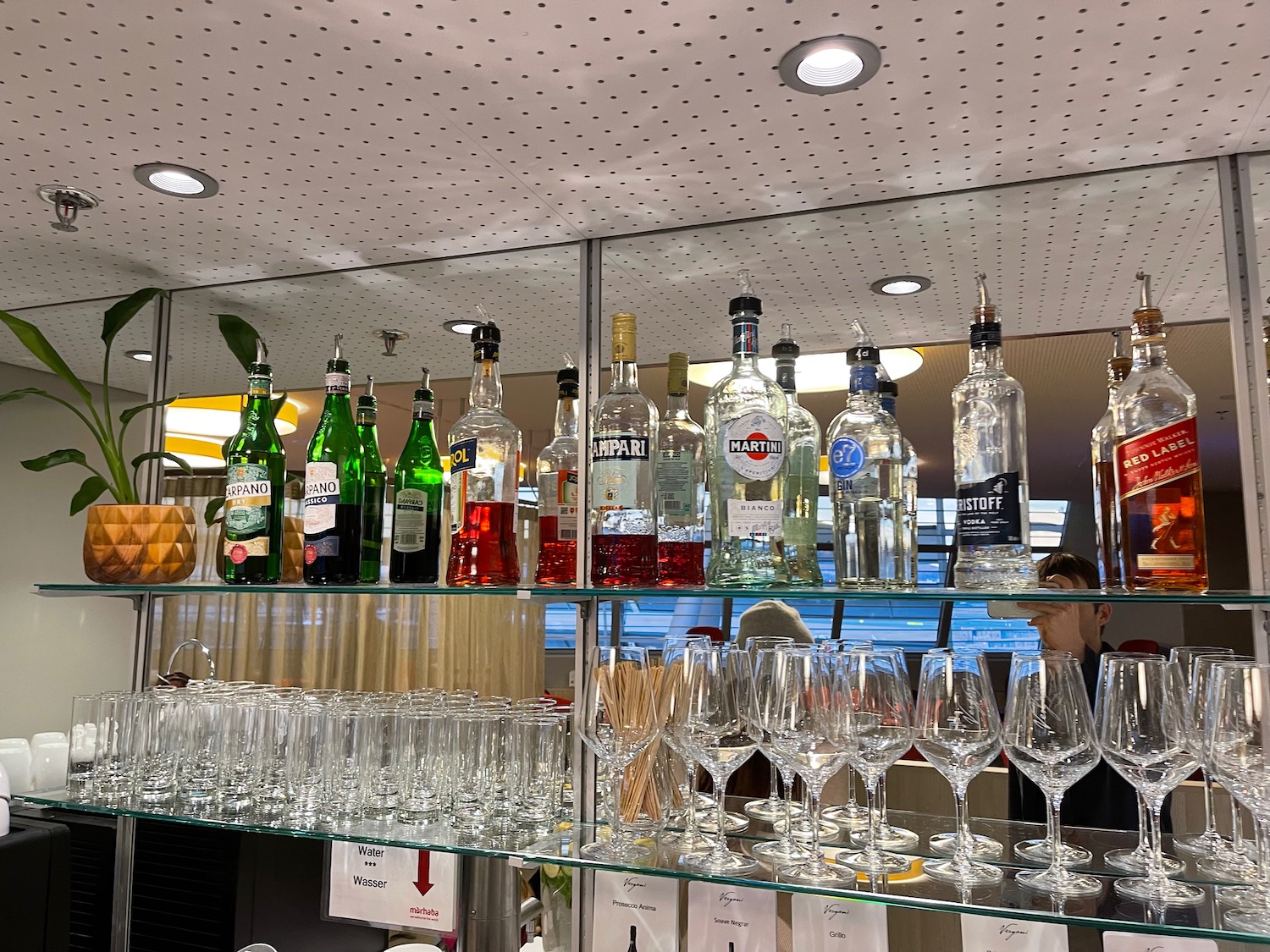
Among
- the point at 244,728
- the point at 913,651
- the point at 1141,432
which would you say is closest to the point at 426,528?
the point at 244,728

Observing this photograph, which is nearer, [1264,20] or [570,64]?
[1264,20]

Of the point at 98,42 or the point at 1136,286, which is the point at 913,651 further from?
the point at 98,42

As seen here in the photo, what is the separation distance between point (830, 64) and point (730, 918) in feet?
3.74

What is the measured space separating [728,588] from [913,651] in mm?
261

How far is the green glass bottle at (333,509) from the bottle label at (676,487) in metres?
0.57

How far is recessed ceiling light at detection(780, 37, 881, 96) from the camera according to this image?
1016mm

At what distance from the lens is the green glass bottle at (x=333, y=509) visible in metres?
1.57

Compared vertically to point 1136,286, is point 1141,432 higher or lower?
lower

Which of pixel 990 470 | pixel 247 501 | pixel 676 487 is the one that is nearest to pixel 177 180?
pixel 247 501

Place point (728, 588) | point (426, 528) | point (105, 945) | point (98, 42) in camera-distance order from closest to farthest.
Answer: point (98, 42) → point (728, 588) → point (426, 528) → point (105, 945)

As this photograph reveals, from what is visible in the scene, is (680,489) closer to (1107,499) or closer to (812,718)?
(812,718)

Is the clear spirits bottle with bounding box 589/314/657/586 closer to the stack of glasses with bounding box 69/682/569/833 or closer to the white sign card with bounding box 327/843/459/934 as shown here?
the stack of glasses with bounding box 69/682/569/833

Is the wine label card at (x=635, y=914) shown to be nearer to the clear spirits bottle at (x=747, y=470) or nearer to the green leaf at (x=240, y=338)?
the clear spirits bottle at (x=747, y=470)

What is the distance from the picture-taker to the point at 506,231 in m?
1.55
